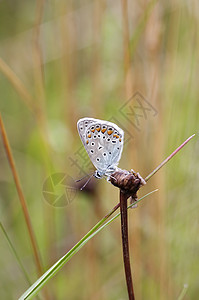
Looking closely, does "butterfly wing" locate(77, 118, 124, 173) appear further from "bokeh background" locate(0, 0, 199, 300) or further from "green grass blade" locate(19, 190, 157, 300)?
"bokeh background" locate(0, 0, 199, 300)

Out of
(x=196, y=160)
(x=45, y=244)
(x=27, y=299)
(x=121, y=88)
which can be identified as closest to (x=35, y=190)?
(x=45, y=244)

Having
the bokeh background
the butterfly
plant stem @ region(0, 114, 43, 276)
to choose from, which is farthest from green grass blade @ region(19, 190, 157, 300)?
the bokeh background

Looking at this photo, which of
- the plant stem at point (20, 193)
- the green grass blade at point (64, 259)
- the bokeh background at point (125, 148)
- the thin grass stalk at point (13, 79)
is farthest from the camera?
the bokeh background at point (125, 148)

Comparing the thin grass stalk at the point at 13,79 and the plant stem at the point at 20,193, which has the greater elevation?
the thin grass stalk at the point at 13,79

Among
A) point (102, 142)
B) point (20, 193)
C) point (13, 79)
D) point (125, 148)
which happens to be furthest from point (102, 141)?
point (125, 148)

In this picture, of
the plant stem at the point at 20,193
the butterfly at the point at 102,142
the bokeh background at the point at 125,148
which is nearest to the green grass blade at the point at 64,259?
the butterfly at the point at 102,142

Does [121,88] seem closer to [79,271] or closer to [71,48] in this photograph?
[71,48]

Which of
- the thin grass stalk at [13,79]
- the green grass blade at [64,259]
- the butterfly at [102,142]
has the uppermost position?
the thin grass stalk at [13,79]

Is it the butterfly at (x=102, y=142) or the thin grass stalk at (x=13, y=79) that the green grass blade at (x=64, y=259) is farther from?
the thin grass stalk at (x=13, y=79)
